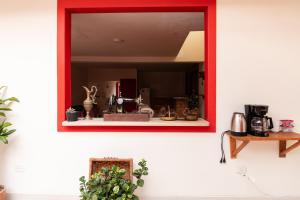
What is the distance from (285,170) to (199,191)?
83cm

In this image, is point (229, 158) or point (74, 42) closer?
point (229, 158)

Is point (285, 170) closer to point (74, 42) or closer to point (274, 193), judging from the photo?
point (274, 193)

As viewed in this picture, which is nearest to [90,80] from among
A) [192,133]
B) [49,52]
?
[49,52]

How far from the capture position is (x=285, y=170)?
2.02m

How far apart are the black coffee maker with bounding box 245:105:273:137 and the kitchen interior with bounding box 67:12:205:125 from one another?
45 centimetres

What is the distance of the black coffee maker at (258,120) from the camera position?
1.79 metres

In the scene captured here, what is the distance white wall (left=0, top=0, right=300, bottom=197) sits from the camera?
6.54ft

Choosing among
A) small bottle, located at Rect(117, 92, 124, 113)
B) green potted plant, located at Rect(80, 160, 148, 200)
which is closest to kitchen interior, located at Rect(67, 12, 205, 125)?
small bottle, located at Rect(117, 92, 124, 113)

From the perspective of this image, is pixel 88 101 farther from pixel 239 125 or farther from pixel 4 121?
pixel 239 125

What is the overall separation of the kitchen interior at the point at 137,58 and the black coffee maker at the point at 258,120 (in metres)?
0.45

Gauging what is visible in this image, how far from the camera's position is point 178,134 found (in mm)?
2029

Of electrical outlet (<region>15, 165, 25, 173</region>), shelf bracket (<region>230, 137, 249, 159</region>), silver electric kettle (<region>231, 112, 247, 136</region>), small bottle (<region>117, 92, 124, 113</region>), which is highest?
small bottle (<region>117, 92, 124, 113</region>)

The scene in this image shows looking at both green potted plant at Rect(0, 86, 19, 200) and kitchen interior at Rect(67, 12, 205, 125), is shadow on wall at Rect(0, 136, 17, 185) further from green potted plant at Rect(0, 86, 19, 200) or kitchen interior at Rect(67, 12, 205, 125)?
kitchen interior at Rect(67, 12, 205, 125)

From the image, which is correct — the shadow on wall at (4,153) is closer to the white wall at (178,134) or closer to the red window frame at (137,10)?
the white wall at (178,134)
